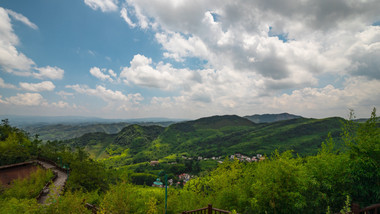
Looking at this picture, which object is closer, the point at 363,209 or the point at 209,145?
the point at 363,209

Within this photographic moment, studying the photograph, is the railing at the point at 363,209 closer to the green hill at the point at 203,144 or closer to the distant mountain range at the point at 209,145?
the green hill at the point at 203,144

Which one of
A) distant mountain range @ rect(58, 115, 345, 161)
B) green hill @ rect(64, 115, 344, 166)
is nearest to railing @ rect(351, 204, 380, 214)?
green hill @ rect(64, 115, 344, 166)

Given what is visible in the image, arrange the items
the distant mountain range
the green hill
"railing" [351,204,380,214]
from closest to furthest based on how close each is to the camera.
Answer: "railing" [351,204,380,214] < the green hill < the distant mountain range

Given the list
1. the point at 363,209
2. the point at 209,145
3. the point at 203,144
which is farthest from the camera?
the point at 203,144

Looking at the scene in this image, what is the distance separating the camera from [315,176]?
380 inches

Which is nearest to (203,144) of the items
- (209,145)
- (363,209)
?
(209,145)

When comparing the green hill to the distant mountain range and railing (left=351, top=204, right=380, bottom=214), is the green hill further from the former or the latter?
railing (left=351, top=204, right=380, bottom=214)

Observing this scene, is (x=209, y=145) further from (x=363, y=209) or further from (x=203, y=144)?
(x=363, y=209)

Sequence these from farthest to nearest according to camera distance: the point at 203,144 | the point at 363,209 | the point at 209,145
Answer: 1. the point at 203,144
2. the point at 209,145
3. the point at 363,209

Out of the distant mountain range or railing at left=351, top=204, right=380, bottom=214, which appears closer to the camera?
railing at left=351, top=204, right=380, bottom=214

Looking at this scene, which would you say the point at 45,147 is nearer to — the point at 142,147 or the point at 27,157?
the point at 27,157

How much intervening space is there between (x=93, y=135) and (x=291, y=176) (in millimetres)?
226434

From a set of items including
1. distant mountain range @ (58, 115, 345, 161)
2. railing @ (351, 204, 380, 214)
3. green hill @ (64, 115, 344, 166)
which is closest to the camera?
railing @ (351, 204, 380, 214)

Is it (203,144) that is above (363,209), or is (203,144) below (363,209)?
below
